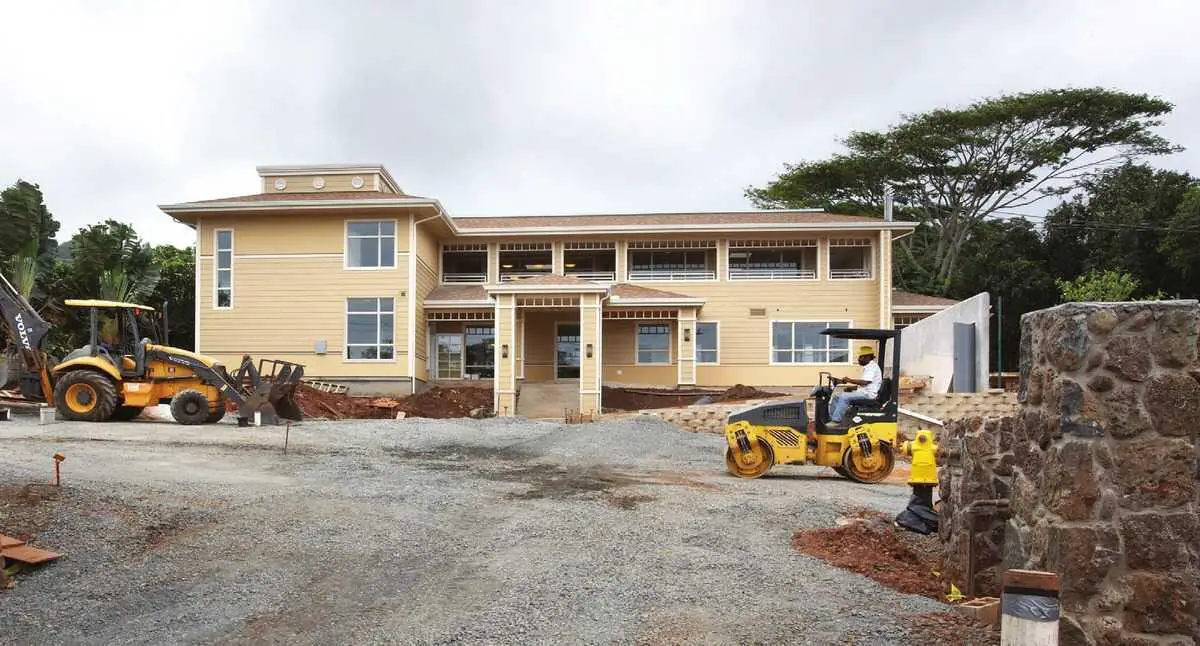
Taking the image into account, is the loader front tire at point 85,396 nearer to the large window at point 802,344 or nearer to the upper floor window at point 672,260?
the upper floor window at point 672,260

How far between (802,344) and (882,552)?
19.8 metres

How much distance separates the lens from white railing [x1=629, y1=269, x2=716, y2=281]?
1090 inches

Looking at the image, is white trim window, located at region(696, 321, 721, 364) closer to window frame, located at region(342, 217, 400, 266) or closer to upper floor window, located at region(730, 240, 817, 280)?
upper floor window, located at region(730, 240, 817, 280)

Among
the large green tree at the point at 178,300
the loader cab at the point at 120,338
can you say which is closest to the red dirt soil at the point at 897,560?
the loader cab at the point at 120,338

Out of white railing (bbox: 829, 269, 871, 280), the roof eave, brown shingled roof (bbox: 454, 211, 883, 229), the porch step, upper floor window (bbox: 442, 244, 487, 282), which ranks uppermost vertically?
brown shingled roof (bbox: 454, 211, 883, 229)

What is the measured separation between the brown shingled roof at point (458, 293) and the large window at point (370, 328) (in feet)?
5.26

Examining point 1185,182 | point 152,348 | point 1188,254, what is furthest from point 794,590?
point 1185,182

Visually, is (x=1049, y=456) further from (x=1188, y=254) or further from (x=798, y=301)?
(x=1188, y=254)

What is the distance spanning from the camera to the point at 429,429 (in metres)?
17.5

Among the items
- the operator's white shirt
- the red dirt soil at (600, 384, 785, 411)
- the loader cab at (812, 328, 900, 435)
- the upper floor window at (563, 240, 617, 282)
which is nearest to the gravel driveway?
the loader cab at (812, 328, 900, 435)

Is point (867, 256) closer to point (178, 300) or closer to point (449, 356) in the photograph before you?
point (449, 356)

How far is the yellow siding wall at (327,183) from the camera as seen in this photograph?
26906mm

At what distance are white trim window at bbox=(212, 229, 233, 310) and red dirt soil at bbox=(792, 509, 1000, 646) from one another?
2171 cm

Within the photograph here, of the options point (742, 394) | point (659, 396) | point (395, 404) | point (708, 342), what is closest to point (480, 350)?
point (395, 404)
